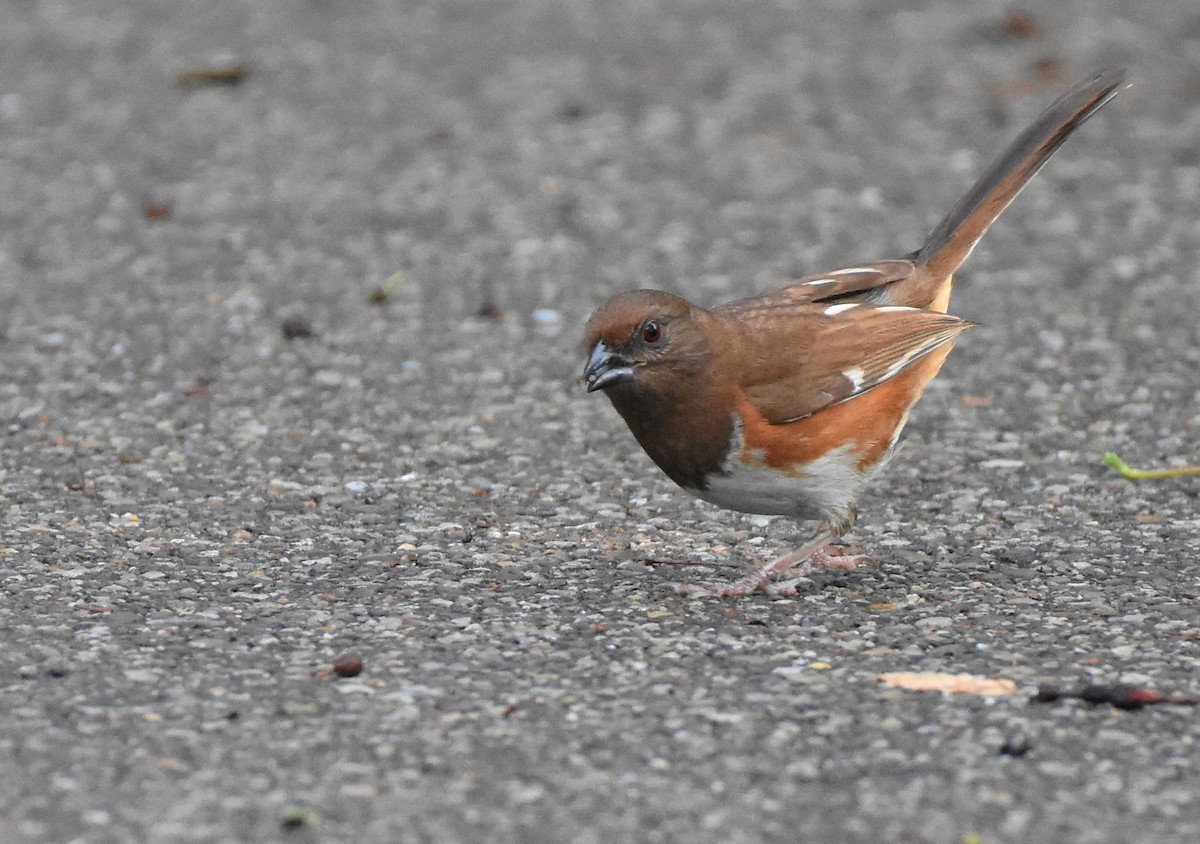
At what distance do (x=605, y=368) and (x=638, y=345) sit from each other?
116 millimetres

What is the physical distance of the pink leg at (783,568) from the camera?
4758mm

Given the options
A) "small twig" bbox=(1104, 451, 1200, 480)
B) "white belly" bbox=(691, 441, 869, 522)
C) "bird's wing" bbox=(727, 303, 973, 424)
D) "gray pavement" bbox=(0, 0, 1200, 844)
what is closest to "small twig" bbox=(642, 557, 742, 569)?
"gray pavement" bbox=(0, 0, 1200, 844)

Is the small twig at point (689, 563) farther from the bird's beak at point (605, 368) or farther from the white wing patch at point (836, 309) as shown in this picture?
the white wing patch at point (836, 309)

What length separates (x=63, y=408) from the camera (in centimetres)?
Result: 619

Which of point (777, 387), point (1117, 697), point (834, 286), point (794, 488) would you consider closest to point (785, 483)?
point (794, 488)

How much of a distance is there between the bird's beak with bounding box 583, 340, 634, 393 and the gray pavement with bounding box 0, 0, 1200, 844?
0.62 meters

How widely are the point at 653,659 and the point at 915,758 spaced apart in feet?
2.74

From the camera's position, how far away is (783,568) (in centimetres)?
488

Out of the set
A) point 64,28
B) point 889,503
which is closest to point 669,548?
point 889,503

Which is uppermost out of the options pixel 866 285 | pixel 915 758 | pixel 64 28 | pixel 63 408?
pixel 64 28

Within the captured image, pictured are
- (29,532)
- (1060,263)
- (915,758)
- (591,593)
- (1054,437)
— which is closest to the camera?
(915,758)

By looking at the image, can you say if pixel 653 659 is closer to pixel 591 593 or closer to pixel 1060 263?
pixel 591 593

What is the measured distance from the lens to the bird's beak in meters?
4.59

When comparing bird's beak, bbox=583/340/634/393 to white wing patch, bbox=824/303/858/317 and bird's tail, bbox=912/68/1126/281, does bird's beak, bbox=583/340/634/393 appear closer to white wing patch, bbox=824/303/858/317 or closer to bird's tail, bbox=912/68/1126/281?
white wing patch, bbox=824/303/858/317
